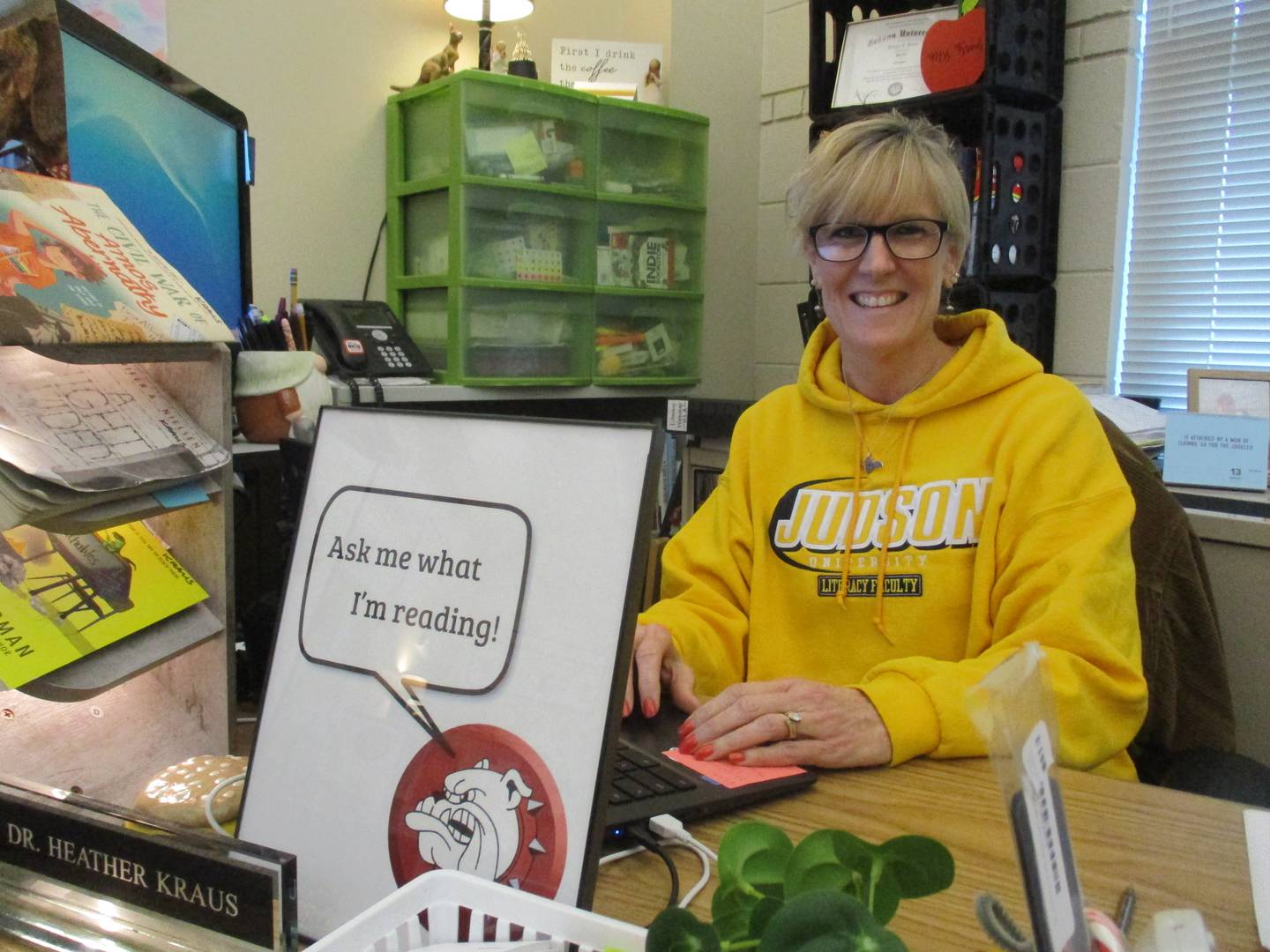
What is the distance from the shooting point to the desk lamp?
283cm

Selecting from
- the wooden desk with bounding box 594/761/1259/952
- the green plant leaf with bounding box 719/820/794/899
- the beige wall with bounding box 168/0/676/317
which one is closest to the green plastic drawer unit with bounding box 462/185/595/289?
the beige wall with bounding box 168/0/676/317

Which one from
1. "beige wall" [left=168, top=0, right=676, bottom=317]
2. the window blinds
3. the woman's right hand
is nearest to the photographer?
the woman's right hand

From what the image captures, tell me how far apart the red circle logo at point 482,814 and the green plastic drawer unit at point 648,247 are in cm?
252

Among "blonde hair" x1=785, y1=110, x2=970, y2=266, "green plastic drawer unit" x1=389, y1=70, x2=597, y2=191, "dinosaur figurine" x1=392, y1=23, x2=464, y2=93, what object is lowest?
"blonde hair" x1=785, y1=110, x2=970, y2=266

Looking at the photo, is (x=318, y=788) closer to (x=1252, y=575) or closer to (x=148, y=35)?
(x=1252, y=575)

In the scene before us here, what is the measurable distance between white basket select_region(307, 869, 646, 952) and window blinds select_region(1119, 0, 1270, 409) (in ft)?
7.68

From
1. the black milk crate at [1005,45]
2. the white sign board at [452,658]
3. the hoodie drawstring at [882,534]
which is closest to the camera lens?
the white sign board at [452,658]

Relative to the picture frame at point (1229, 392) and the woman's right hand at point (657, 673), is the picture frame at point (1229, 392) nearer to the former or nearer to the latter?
→ the picture frame at point (1229, 392)

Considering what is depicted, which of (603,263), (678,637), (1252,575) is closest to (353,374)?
(603,263)

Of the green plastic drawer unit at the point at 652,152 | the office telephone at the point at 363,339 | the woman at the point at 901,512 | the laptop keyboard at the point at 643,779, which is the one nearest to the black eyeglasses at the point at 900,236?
the woman at the point at 901,512

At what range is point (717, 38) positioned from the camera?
3.24 meters

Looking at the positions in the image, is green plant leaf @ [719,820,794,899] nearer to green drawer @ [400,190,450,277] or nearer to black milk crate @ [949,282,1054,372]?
black milk crate @ [949,282,1054,372]

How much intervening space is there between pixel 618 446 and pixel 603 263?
2521 millimetres

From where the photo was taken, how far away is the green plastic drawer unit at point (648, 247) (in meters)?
2.96
